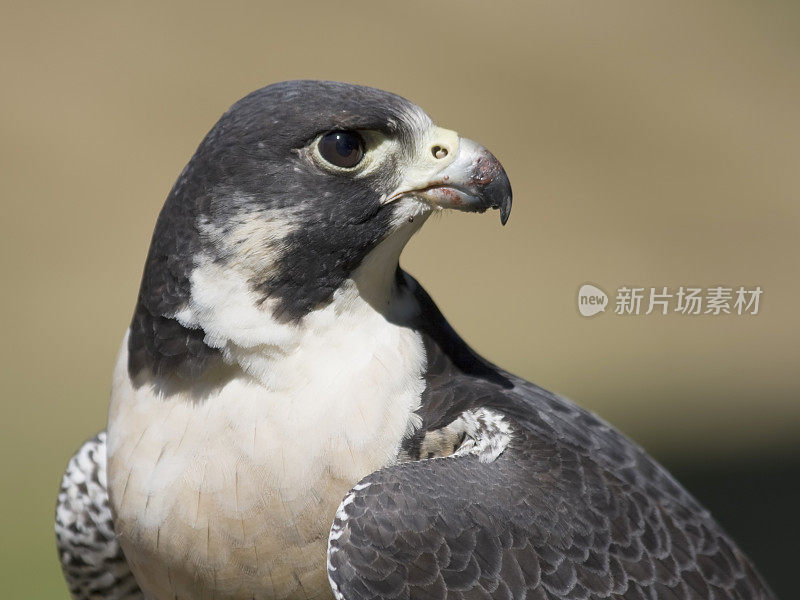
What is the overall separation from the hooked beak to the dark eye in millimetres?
150

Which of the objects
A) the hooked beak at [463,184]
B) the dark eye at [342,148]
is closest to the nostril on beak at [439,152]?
the hooked beak at [463,184]

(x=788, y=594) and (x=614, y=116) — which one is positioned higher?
(x=614, y=116)

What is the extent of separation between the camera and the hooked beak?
3121 millimetres

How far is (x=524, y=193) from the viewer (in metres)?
10.4

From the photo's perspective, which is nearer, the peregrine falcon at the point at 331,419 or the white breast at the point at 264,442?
the peregrine falcon at the point at 331,419

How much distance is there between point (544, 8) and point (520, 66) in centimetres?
125

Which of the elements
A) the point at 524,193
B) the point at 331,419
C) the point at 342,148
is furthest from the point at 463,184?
the point at 524,193

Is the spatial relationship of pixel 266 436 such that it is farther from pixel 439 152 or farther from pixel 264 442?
pixel 439 152

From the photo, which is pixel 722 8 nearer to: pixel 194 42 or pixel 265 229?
pixel 194 42

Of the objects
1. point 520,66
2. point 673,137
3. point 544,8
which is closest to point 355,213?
point 673,137

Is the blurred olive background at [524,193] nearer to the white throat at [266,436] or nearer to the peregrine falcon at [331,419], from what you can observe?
the peregrine falcon at [331,419]

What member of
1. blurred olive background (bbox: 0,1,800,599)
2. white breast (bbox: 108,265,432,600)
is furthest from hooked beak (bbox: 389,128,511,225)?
blurred olive background (bbox: 0,1,800,599)

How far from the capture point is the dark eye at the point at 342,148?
3.05 metres

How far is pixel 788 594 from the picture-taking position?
20.6 ft
